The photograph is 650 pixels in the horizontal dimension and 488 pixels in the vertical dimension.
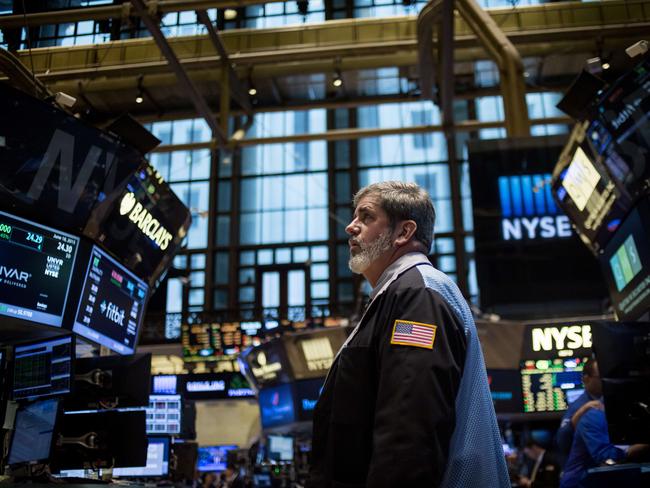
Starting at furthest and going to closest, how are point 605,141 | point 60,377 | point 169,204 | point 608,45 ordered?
point 608,45
point 169,204
point 605,141
point 60,377

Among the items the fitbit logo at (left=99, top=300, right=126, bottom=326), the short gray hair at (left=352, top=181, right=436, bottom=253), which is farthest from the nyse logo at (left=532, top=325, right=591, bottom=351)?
the short gray hair at (left=352, top=181, right=436, bottom=253)

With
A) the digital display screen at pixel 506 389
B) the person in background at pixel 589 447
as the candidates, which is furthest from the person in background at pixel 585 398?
the digital display screen at pixel 506 389

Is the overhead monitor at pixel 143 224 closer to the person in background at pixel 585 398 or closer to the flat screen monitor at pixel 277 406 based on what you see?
the person in background at pixel 585 398

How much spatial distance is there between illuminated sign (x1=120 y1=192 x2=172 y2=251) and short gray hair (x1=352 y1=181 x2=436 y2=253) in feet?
13.3

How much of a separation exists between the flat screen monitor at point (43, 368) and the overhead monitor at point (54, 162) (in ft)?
3.33

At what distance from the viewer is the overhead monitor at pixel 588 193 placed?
250 inches

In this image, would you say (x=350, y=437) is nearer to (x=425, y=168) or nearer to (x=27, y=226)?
(x=27, y=226)

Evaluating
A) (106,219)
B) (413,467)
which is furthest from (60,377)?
(413,467)

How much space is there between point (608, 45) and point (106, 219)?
9.69 meters

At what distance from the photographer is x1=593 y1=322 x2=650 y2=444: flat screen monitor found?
15.0ft

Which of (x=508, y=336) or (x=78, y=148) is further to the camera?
(x=508, y=336)

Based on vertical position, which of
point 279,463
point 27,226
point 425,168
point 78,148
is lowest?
point 279,463

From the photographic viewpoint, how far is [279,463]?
13.3 meters

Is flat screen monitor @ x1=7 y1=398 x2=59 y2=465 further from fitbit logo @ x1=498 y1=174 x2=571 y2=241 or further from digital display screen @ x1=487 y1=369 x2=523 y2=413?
fitbit logo @ x1=498 y1=174 x2=571 y2=241
